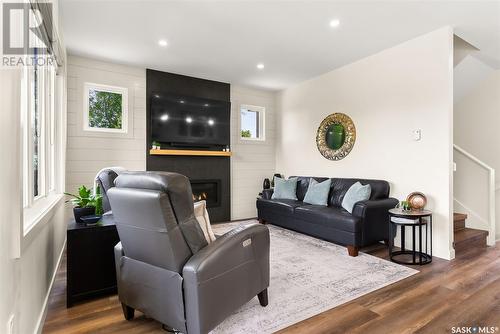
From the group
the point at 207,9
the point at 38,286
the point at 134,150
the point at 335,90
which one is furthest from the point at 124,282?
the point at 335,90

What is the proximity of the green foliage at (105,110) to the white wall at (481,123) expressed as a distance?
18.4ft

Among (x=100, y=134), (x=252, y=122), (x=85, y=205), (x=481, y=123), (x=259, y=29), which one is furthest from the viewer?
(x=252, y=122)

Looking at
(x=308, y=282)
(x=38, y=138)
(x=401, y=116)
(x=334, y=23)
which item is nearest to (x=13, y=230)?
(x=38, y=138)

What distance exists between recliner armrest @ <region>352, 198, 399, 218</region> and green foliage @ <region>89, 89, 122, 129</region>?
12.7ft

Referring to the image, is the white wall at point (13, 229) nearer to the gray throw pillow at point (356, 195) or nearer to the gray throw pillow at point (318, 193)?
the gray throw pillow at point (356, 195)

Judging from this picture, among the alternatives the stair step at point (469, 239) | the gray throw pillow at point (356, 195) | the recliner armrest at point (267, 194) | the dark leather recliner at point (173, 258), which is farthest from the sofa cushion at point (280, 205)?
the dark leather recliner at point (173, 258)

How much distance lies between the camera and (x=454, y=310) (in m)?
2.09

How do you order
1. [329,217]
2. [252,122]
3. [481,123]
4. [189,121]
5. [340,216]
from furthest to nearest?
[252,122] < [189,121] < [481,123] < [329,217] < [340,216]

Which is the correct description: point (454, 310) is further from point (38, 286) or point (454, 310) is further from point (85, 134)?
point (85, 134)

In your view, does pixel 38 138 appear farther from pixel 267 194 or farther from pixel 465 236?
pixel 465 236

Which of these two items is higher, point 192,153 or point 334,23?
point 334,23

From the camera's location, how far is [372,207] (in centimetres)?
342

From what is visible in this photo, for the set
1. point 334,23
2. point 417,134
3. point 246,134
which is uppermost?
point 334,23

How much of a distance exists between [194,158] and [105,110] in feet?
5.51
